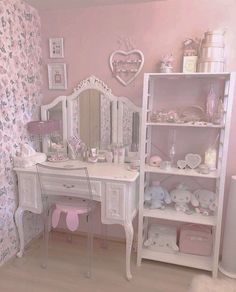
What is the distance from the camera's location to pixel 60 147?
8.98 feet

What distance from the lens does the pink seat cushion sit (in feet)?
7.29

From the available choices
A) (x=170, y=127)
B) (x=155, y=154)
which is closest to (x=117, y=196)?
(x=155, y=154)

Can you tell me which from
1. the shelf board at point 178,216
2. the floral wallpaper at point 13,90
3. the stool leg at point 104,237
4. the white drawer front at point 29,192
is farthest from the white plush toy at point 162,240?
the floral wallpaper at point 13,90

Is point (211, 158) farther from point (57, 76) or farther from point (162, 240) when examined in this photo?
point (57, 76)

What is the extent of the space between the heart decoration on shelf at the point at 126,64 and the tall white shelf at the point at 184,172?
206 millimetres

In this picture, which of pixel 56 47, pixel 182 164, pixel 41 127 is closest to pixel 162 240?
pixel 182 164

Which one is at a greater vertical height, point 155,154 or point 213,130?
point 213,130

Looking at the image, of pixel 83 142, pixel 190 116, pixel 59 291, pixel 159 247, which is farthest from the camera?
pixel 83 142

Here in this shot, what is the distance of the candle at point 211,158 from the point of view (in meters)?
2.25

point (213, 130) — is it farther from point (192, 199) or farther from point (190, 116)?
point (192, 199)

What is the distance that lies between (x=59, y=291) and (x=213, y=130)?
5.89 ft

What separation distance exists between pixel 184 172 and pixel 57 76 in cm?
153

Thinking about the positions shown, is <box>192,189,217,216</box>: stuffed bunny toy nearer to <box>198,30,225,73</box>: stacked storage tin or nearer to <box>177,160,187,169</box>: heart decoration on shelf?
<box>177,160,187,169</box>: heart decoration on shelf

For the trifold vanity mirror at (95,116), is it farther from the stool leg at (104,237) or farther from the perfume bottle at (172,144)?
the stool leg at (104,237)
